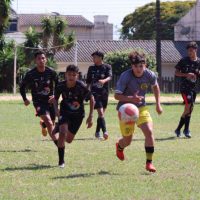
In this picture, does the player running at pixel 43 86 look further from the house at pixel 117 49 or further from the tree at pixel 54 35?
the house at pixel 117 49

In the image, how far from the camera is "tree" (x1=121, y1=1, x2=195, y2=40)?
87125 mm

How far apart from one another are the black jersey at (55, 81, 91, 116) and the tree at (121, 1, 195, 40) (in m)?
74.3

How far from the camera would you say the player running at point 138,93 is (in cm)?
1052

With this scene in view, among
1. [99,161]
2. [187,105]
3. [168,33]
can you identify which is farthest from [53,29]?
[99,161]

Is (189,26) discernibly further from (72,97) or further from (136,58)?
(136,58)

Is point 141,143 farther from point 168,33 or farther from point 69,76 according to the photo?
point 168,33

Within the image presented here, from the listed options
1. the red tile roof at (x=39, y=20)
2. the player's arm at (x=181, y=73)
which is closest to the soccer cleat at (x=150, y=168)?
the player's arm at (x=181, y=73)

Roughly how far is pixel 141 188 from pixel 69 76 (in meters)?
2.79

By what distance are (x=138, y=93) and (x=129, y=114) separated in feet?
1.93

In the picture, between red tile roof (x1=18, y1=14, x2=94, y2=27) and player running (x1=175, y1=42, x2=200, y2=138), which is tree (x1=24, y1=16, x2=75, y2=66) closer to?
red tile roof (x1=18, y1=14, x2=94, y2=27)

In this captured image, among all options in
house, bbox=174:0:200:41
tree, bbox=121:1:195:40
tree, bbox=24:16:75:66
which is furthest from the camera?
tree, bbox=121:1:195:40

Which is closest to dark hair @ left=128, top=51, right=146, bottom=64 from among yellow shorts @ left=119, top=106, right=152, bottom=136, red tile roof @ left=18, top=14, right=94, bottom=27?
yellow shorts @ left=119, top=106, right=152, bottom=136

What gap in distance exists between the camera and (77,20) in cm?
9612

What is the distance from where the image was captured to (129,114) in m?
10.3
